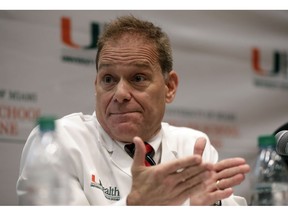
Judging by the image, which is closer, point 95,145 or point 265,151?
point 265,151

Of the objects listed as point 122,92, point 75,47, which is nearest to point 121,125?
point 122,92

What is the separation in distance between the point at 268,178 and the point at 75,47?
1751 millimetres

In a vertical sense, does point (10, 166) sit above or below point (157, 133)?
below

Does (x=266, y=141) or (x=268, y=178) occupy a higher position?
(x=266, y=141)

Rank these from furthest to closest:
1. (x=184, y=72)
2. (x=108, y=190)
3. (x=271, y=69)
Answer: (x=271, y=69), (x=184, y=72), (x=108, y=190)

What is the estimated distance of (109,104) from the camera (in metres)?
2.11

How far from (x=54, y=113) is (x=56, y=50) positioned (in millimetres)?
383

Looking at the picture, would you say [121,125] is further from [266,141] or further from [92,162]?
[266,141]

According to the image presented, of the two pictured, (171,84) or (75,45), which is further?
(75,45)

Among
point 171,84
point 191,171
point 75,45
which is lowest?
point 191,171

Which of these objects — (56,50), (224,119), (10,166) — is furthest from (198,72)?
(10,166)

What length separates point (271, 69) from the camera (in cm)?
402

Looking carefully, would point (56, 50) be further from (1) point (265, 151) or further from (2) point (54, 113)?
(1) point (265, 151)

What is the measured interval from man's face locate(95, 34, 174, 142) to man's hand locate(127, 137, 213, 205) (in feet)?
1.59
